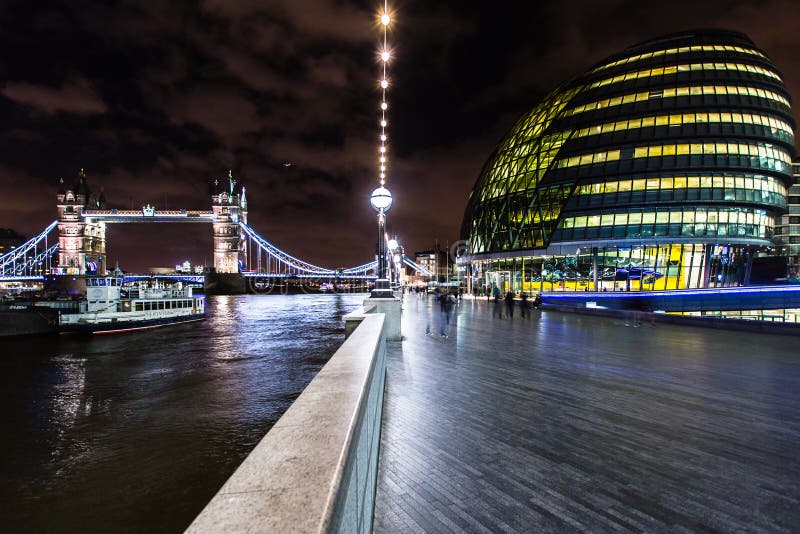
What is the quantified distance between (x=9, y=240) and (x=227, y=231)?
13349 centimetres

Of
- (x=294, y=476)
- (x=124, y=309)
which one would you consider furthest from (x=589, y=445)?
(x=124, y=309)

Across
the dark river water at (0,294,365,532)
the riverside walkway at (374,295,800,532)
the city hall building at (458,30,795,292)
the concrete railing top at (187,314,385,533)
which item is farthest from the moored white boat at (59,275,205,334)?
the city hall building at (458,30,795,292)

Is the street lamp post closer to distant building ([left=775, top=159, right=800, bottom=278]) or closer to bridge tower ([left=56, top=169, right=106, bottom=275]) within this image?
distant building ([left=775, top=159, right=800, bottom=278])

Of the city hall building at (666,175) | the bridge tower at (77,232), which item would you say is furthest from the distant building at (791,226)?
the bridge tower at (77,232)

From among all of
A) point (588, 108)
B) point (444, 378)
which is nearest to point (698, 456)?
point (444, 378)

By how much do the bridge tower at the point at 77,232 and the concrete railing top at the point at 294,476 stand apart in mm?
149002

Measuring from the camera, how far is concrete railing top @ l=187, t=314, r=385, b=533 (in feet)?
5.08

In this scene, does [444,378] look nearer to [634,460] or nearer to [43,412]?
[634,460]

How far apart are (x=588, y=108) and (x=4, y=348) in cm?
6251

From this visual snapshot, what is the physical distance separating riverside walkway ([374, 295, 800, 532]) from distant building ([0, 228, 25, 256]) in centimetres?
23011

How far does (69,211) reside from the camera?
128750 mm

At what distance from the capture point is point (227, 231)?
120812 mm

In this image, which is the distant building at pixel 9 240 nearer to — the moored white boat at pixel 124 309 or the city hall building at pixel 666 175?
the moored white boat at pixel 124 309

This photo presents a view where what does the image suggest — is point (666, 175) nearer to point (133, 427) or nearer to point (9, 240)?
point (133, 427)
